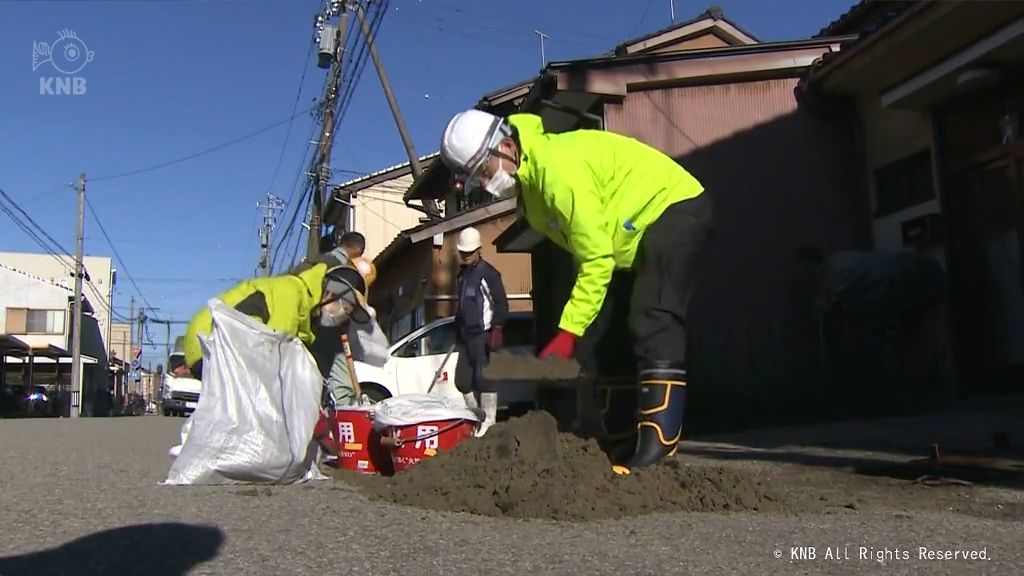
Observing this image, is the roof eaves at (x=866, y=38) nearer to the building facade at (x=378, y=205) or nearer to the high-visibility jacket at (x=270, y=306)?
the high-visibility jacket at (x=270, y=306)

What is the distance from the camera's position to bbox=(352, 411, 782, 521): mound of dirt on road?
3066mm

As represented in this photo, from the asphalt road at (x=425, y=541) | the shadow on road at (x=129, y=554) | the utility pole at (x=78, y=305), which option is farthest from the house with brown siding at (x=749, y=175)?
the utility pole at (x=78, y=305)

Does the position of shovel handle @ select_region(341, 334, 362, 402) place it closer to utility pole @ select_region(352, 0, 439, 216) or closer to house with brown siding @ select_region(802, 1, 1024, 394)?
house with brown siding @ select_region(802, 1, 1024, 394)

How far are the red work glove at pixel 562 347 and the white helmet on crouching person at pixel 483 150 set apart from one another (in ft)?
2.45

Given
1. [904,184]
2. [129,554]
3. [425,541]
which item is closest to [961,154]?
[904,184]

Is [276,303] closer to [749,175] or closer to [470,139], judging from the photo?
[470,139]

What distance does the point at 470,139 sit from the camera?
3.76m

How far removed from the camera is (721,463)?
4.64m

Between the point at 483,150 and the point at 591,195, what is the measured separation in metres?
0.52

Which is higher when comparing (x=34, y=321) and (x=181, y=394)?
(x=34, y=321)

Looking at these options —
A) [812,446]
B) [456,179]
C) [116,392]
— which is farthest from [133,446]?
[116,392]

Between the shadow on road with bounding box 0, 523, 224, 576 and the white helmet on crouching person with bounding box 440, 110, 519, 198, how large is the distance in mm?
1759

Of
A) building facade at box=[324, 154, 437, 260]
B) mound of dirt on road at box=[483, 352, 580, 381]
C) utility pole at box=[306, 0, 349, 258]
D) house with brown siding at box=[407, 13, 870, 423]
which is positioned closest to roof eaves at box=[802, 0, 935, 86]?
house with brown siding at box=[407, 13, 870, 423]

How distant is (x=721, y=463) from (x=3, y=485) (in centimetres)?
352
